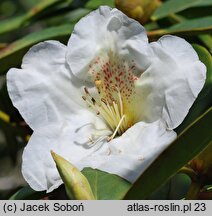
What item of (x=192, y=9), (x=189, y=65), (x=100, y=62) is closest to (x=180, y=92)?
(x=189, y=65)

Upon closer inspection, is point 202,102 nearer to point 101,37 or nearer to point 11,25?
point 101,37

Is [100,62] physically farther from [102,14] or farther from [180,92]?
[180,92]

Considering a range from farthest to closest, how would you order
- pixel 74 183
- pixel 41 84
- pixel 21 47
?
pixel 21 47, pixel 41 84, pixel 74 183

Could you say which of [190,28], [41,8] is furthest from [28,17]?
[190,28]

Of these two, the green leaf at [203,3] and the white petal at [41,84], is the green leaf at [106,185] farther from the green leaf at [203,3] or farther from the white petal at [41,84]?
the green leaf at [203,3]

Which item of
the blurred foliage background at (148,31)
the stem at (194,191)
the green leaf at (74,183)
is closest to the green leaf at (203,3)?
the blurred foliage background at (148,31)
